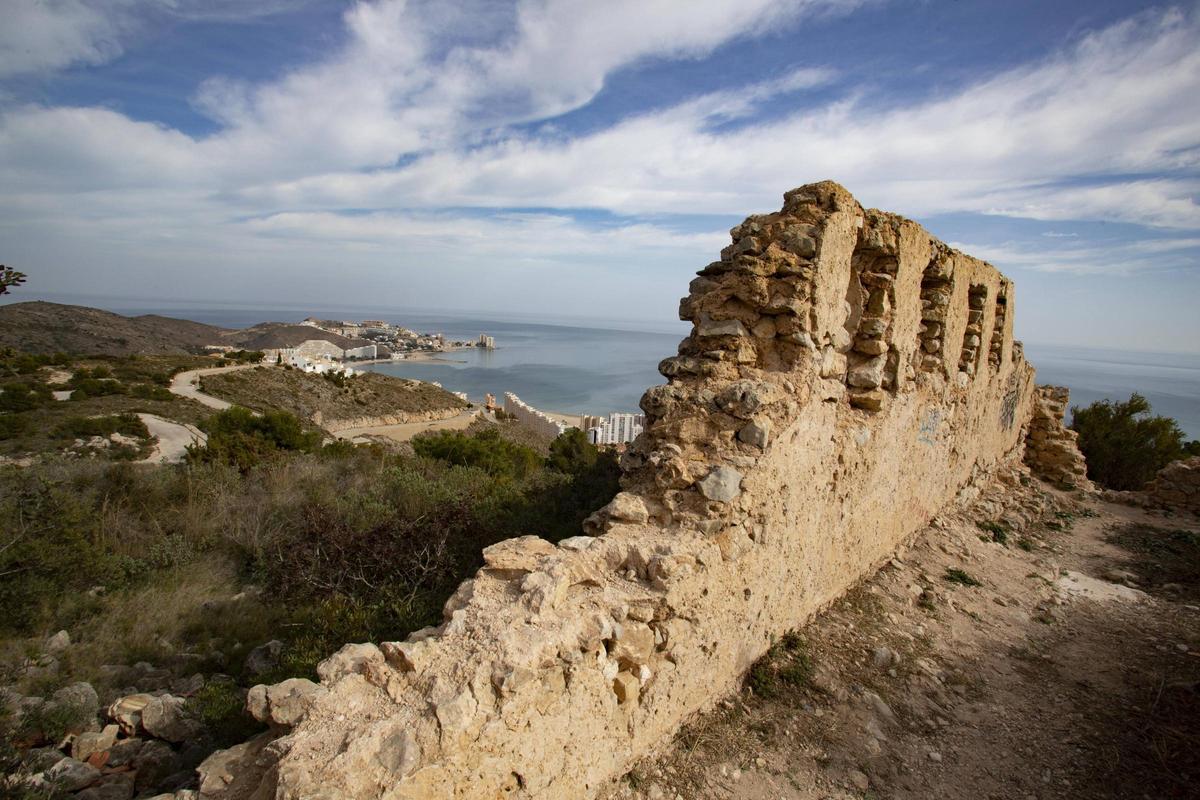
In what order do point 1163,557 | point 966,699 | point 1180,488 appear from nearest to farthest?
point 966,699 → point 1163,557 → point 1180,488

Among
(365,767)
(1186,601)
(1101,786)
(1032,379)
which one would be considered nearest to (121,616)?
(365,767)

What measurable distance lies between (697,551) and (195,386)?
3381 centimetres

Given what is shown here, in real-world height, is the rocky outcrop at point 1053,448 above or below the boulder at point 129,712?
above

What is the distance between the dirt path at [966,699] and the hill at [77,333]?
48060 mm

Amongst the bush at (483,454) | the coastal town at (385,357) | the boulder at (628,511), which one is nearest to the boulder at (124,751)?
the boulder at (628,511)

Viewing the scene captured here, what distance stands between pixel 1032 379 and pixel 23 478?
16771mm

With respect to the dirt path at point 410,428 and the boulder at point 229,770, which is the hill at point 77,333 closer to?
the dirt path at point 410,428

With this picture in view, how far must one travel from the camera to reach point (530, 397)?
5266cm

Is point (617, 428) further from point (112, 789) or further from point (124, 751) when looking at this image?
point (112, 789)

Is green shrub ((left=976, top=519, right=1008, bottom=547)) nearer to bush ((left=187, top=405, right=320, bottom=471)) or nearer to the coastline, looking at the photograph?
bush ((left=187, top=405, right=320, bottom=471))

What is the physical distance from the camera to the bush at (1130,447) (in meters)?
13.3

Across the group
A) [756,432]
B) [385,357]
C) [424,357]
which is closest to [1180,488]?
[756,432]

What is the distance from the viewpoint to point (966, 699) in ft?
13.2

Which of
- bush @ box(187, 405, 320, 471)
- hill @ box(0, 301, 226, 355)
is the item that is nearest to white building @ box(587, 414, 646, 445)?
bush @ box(187, 405, 320, 471)
